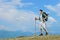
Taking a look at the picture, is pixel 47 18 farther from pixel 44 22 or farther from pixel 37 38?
pixel 37 38

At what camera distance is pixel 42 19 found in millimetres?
25531

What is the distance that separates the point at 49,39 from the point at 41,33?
2.88m

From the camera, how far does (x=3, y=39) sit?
24.5 metres

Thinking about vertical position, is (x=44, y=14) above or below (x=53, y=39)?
above

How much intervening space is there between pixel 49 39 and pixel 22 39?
283cm

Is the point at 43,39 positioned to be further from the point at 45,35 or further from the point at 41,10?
the point at 41,10

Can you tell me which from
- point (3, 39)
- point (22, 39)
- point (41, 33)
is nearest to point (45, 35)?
point (41, 33)

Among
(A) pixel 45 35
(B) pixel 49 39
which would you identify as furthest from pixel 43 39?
(A) pixel 45 35

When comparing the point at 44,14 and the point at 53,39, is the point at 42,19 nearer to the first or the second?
the point at 44,14

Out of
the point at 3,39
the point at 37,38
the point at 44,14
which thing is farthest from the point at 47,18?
the point at 3,39

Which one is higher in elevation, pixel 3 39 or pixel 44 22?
pixel 44 22

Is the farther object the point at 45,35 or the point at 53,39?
the point at 45,35

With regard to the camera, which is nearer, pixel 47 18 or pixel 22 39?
pixel 22 39

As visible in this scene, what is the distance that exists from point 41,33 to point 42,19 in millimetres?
1478
